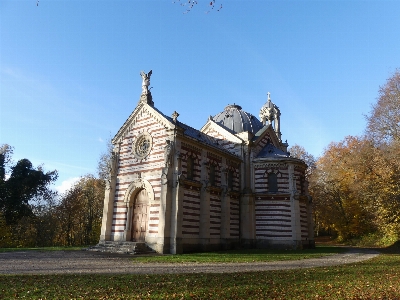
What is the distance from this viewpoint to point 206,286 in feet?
32.3

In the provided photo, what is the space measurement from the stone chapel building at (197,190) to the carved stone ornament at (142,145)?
0.08 m

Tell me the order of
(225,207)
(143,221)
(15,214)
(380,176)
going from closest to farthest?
(143,221), (225,207), (380,176), (15,214)

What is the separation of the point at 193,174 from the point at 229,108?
1523 cm

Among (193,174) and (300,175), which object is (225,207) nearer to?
(193,174)

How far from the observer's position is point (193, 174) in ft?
84.5

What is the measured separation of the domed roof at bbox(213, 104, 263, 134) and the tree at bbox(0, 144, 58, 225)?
22855 millimetres

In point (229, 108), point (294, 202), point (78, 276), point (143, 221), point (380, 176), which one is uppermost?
point (229, 108)

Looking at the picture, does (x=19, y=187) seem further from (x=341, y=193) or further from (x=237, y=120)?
(x=341, y=193)

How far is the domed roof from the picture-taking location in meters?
35.8

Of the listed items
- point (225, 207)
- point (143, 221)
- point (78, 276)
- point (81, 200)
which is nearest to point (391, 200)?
point (225, 207)

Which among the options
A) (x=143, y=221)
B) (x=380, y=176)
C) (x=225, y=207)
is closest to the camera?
(x=143, y=221)

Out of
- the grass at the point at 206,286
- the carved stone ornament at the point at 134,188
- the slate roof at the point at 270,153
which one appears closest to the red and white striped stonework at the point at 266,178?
the slate roof at the point at 270,153

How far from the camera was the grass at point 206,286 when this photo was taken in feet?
28.3

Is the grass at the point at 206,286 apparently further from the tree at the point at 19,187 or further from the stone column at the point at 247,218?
the tree at the point at 19,187
